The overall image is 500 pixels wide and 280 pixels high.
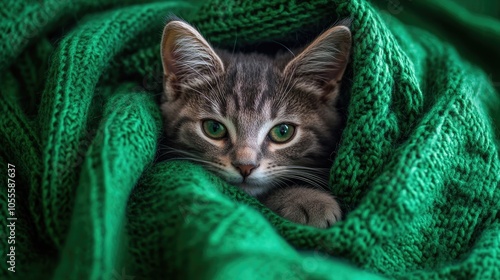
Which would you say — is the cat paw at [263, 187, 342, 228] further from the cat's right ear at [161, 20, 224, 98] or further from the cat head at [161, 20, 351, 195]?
the cat's right ear at [161, 20, 224, 98]

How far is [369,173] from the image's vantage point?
1.12 metres

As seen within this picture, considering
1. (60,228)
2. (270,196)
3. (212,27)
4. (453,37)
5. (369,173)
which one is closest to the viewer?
(60,228)

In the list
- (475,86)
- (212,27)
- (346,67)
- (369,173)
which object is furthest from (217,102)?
(475,86)

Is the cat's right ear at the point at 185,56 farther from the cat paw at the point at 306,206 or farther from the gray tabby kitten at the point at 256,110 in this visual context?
the cat paw at the point at 306,206

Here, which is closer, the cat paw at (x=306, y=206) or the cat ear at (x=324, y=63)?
the cat paw at (x=306, y=206)

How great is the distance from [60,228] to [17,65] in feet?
1.85

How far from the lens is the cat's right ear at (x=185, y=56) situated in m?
1.31

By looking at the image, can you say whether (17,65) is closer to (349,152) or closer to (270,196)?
(270,196)

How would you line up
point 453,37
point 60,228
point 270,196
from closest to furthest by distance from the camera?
point 60,228
point 270,196
point 453,37

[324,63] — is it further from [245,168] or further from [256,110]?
[245,168]

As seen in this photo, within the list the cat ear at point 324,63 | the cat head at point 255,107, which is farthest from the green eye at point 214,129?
the cat ear at point 324,63

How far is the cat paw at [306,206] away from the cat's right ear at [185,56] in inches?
15.8

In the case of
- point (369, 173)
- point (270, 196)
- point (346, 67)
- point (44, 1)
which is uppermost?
point (44, 1)

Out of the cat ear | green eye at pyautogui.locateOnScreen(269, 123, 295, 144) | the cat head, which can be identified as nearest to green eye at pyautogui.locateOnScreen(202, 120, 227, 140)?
the cat head
